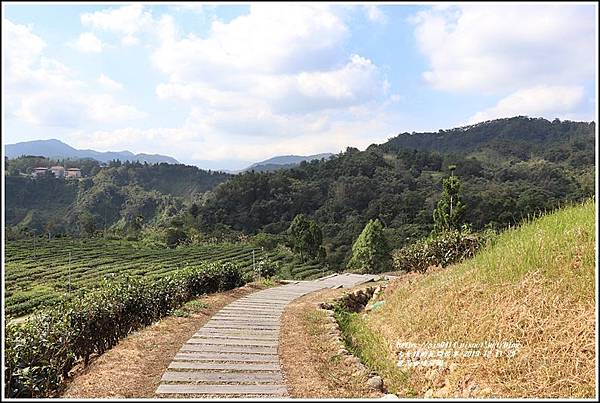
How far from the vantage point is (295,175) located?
185 ft

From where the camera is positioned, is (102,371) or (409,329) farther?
(409,329)

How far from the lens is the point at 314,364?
4191 millimetres

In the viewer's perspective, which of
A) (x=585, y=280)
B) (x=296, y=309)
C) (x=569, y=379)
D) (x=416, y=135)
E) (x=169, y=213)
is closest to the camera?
(x=569, y=379)

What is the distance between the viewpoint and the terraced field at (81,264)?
16.4 meters

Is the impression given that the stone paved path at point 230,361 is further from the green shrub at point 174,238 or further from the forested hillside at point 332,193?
the green shrub at point 174,238

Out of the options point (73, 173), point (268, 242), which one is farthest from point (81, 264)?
point (73, 173)

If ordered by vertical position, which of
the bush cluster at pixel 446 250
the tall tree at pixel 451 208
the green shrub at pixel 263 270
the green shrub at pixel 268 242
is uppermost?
the tall tree at pixel 451 208

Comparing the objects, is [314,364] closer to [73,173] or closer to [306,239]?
[306,239]

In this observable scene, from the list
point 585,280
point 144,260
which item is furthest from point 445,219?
point 144,260

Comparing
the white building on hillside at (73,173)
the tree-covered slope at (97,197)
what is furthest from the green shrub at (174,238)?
the white building on hillside at (73,173)

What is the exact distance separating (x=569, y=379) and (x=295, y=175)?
53.7m

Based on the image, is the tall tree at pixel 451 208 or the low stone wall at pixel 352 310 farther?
the tall tree at pixel 451 208

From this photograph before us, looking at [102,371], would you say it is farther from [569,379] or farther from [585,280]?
[585,280]

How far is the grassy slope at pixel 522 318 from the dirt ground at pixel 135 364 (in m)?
1.85
